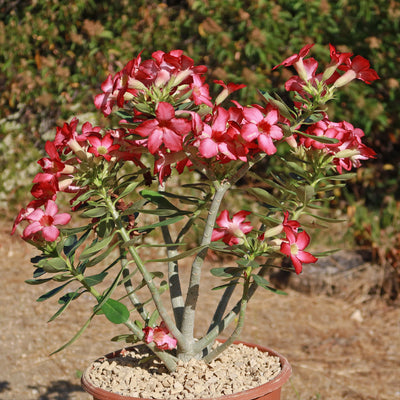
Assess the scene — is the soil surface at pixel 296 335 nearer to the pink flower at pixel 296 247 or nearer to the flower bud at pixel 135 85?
the pink flower at pixel 296 247

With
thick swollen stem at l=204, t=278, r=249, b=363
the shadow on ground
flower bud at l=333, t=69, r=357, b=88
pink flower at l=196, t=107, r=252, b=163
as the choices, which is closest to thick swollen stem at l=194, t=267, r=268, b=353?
thick swollen stem at l=204, t=278, r=249, b=363

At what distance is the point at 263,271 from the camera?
5.30 feet

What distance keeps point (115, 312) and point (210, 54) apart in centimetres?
381

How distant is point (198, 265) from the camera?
154 cm

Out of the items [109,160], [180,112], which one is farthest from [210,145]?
[109,160]

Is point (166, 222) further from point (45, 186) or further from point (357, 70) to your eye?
point (357, 70)

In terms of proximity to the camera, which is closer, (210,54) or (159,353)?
(159,353)

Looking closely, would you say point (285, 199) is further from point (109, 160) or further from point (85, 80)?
point (85, 80)

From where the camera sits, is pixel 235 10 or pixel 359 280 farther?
pixel 235 10

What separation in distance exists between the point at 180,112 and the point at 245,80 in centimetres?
319

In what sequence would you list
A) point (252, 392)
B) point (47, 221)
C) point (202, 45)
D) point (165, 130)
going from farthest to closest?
point (202, 45)
point (252, 392)
point (47, 221)
point (165, 130)

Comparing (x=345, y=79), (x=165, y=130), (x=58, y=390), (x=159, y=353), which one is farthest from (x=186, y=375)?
(x=58, y=390)

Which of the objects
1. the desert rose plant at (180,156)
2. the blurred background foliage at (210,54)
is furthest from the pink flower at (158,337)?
the blurred background foliage at (210,54)

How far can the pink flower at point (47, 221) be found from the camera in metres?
1.32
